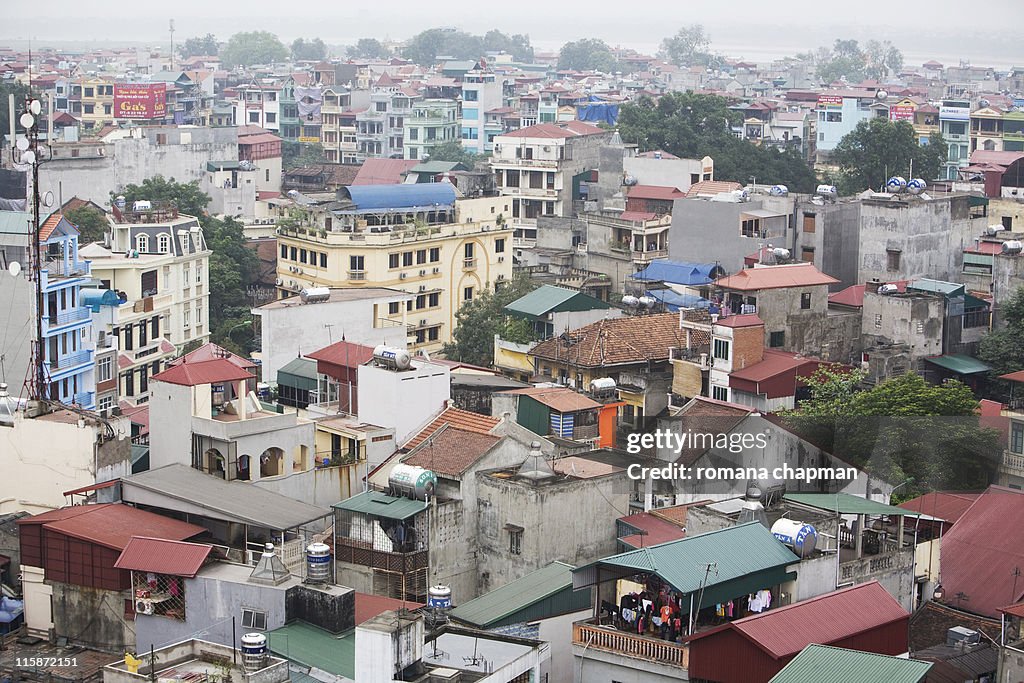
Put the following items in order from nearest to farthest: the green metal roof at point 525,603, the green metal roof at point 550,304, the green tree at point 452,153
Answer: the green metal roof at point 525,603 → the green metal roof at point 550,304 → the green tree at point 452,153

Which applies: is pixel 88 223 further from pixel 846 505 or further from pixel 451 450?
pixel 846 505

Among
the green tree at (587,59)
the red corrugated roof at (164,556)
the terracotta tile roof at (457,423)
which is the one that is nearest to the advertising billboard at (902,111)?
the terracotta tile roof at (457,423)

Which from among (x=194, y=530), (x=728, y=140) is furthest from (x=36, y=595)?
(x=728, y=140)

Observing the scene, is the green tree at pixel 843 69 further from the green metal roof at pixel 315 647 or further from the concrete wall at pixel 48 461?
the green metal roof at pixel 315 647

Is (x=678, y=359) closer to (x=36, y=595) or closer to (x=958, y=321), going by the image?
(x=958, y=321)

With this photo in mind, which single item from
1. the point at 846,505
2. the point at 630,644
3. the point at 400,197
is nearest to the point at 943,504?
the point at 846,505

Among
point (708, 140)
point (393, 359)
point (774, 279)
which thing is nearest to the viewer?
point (393, 359)

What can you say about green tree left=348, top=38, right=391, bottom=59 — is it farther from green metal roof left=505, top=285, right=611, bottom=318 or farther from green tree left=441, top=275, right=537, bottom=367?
green metal roof left=505, top=285, right=611, bottom=318
